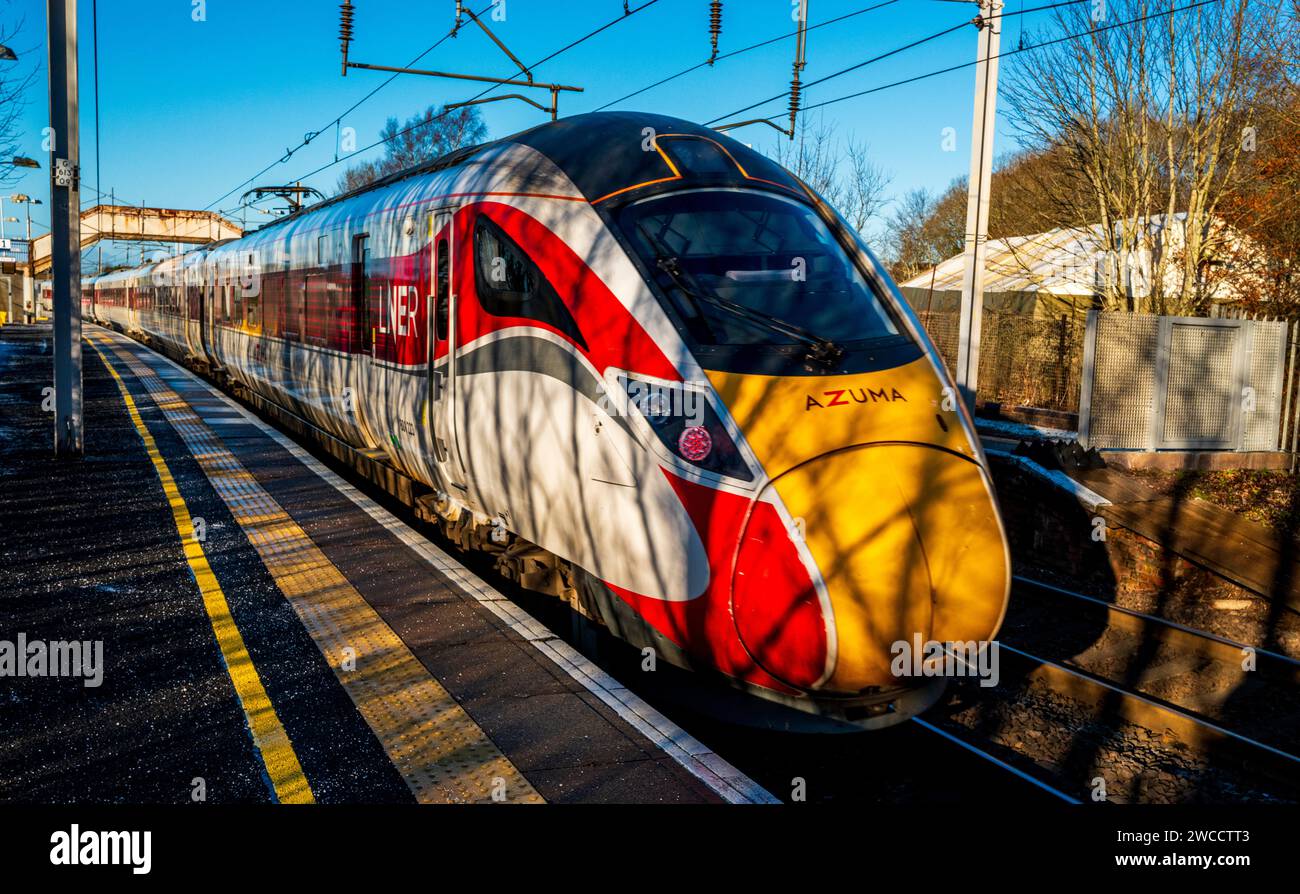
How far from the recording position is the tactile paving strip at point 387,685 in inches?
163

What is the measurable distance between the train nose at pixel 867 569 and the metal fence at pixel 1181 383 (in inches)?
332

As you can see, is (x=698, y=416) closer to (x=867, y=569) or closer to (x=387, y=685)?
(x=867, y=569)

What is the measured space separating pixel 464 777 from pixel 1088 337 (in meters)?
10.9

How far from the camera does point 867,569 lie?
4.59 m

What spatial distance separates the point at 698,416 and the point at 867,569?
44.2 inches

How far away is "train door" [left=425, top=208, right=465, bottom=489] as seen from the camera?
714 cm

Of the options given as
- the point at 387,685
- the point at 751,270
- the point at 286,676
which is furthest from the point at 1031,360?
the point at 286,676

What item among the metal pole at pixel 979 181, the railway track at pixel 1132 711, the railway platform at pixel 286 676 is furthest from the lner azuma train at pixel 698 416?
the metal pole at pixel 979 181

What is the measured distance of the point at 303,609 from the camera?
245 inches

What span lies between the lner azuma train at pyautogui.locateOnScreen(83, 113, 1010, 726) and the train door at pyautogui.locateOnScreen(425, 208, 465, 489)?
0.09ft

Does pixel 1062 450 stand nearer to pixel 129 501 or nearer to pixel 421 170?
pixel 421 170

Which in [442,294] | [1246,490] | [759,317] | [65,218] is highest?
[65,218]

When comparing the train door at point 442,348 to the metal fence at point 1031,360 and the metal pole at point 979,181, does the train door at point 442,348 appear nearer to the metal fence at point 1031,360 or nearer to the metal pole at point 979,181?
the metal pole at point 979,181
